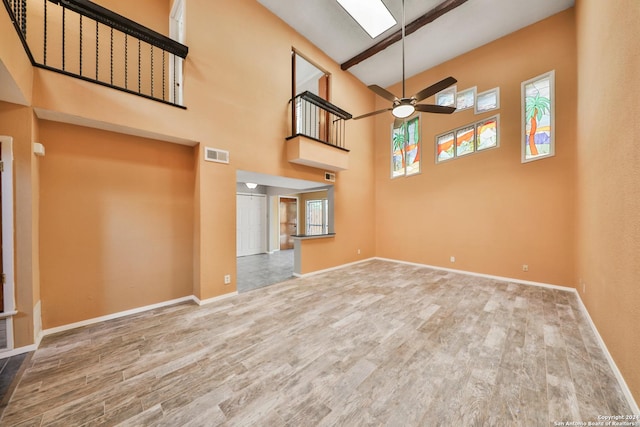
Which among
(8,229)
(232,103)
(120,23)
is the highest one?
(120,23)

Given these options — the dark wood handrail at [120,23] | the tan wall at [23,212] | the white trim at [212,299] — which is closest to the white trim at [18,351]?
the tan wall at [23,212]

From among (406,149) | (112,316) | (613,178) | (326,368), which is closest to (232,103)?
(112,316)

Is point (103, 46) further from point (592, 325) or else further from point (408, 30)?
point (592, 325)

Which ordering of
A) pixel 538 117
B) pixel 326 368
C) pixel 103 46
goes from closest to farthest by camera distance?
pixel 326 368 < pixel 103 46 < pixel 538 117

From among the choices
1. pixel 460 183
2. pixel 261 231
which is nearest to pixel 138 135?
pixel 261 231

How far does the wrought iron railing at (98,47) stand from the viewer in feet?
8.48

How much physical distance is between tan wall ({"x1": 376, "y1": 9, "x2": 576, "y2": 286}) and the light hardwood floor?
1417mm

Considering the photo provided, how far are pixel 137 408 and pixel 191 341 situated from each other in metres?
0.86

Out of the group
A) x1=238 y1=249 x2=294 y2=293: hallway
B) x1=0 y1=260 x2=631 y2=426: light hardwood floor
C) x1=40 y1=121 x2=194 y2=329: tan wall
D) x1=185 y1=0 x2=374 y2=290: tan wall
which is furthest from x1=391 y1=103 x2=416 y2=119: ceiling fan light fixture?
x1=238 y1=249 x2=294 y2=293: hallway

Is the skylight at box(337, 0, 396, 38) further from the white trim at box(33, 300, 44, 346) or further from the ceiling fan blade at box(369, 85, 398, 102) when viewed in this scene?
the white trim at box(33, 300, 44, 346)

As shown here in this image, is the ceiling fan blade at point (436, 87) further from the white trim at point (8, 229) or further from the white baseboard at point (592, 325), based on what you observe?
the white trim at point (8, 229)

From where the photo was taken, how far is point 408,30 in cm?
451

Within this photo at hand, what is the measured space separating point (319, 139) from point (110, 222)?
395 centimetres

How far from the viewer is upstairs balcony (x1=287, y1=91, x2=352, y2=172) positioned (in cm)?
445
